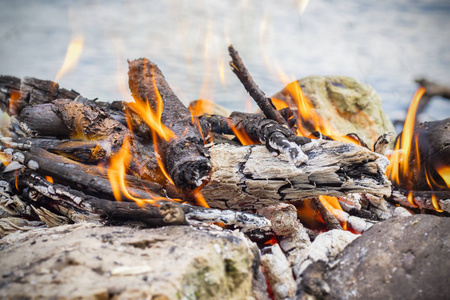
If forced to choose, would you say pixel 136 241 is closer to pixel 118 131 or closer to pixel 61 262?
pixel 61 262

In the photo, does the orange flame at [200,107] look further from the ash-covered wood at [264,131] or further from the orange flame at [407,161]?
the orange flame at [407,161]

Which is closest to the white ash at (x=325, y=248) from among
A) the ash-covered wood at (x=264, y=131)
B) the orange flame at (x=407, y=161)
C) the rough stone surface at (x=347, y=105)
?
the ash-covered wood at (x=264, y=131)

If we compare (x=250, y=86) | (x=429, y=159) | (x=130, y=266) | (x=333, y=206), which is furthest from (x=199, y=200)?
(x=429, y=159)

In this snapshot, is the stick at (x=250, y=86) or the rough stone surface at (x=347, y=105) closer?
the stick at (x=250, y=86)

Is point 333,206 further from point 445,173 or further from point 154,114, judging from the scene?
point 154,114

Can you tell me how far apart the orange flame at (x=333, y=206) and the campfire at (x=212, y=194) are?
2 centimetres

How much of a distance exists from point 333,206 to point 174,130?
2.10m

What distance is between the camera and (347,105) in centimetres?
633

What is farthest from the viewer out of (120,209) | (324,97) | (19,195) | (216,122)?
(324,97)

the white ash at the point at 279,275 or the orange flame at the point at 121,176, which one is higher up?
the orange flame at the point at 121,176

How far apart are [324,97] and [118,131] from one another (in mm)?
5304

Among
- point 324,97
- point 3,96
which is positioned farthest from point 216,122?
point 324,97

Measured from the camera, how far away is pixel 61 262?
128 cm

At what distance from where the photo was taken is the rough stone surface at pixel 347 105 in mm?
6141
